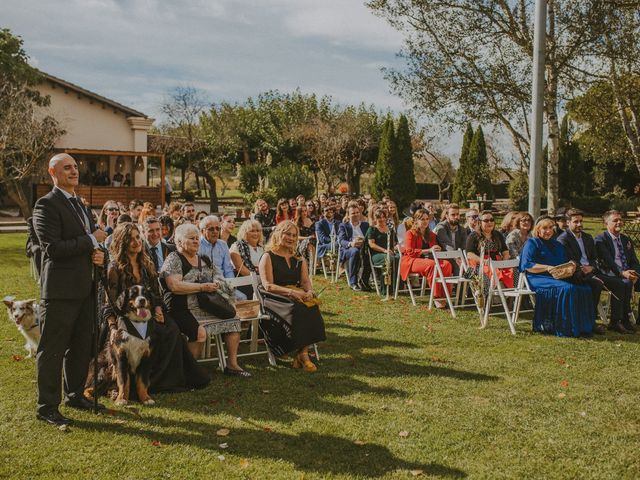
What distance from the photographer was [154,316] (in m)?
5.77

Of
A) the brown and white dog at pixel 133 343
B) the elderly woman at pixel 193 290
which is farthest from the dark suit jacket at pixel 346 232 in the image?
the brown and white dog at pixel 133 343

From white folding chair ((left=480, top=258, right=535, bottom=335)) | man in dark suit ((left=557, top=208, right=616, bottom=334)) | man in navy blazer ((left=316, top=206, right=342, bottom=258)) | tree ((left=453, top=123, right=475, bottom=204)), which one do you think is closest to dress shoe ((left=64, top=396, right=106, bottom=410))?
white folding chair ((left=480, top=258, right=535, bottom=335))

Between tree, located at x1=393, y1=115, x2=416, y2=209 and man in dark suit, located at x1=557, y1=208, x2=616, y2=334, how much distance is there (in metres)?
24.4

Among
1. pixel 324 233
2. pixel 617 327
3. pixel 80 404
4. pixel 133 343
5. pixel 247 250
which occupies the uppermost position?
pixel 324 233

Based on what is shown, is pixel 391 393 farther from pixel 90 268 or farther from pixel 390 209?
pixel 390 209

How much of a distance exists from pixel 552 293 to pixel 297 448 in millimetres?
5129

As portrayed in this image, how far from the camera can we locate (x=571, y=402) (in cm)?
572

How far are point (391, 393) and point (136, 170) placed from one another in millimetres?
30560

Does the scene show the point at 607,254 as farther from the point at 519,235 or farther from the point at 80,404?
the point at 80,404

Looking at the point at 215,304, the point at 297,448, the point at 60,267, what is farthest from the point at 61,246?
the point at 297,448

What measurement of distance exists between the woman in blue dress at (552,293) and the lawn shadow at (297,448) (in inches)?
182

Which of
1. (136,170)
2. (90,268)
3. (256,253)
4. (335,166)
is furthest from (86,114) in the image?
(90,268)

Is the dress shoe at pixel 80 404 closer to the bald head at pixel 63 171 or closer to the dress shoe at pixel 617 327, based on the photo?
the bald head at pixel 63 171

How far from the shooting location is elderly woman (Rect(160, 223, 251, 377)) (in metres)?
6.41
